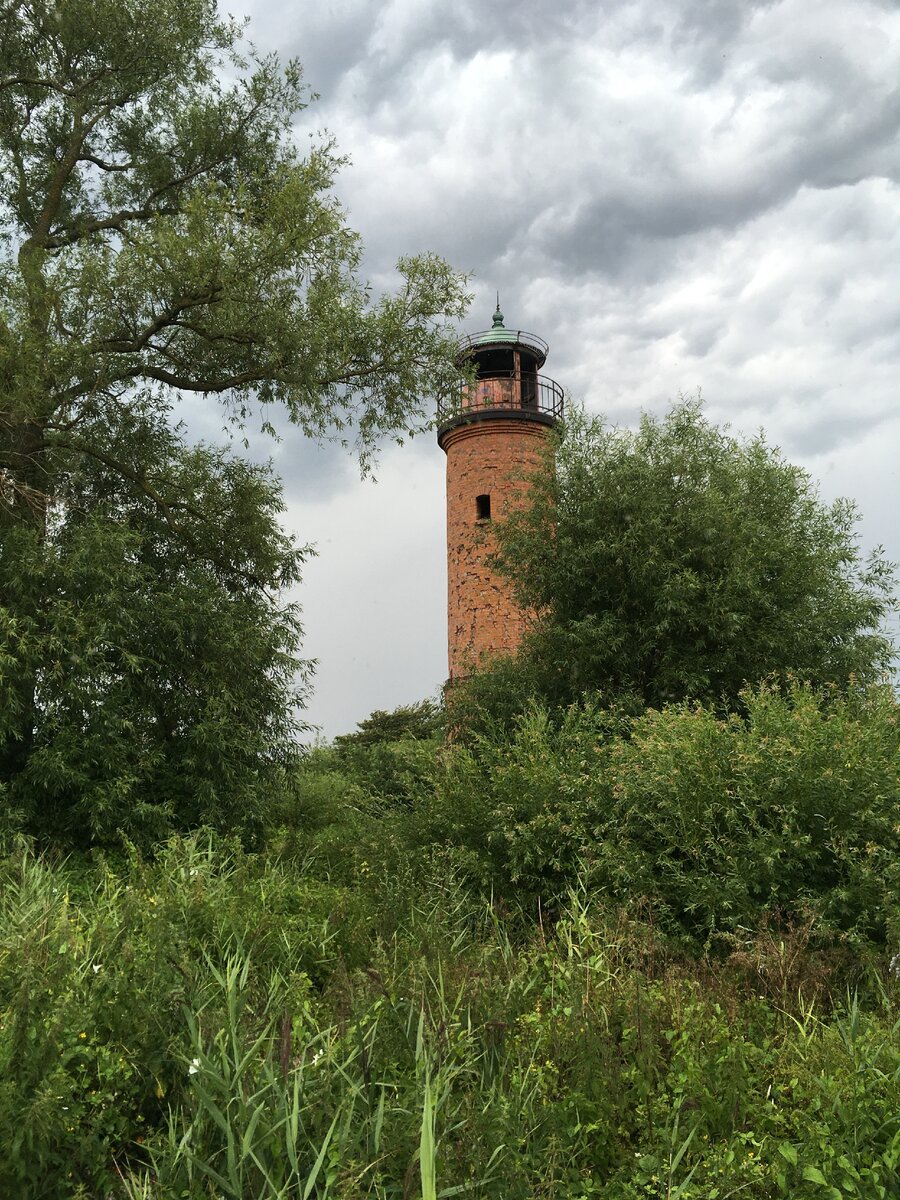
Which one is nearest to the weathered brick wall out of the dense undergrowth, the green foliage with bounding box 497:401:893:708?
the green foliage with bounding box 497:401:893:708

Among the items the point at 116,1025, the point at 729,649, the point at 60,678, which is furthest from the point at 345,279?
the point at 116,1025

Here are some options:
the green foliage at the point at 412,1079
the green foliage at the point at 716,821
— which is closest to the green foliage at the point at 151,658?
the green foliage at the point at 716,821

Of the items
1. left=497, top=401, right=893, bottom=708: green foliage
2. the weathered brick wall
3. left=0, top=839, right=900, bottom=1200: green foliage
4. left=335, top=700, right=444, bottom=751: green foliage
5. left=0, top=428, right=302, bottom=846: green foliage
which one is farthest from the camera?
left=335, top=700, right=444, bottom=751: green foliage

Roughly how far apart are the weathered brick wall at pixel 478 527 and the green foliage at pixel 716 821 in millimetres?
11341

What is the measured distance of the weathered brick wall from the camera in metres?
22.1

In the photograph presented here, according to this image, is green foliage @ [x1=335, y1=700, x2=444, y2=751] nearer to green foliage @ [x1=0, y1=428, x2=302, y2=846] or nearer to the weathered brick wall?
the weathered brick wall

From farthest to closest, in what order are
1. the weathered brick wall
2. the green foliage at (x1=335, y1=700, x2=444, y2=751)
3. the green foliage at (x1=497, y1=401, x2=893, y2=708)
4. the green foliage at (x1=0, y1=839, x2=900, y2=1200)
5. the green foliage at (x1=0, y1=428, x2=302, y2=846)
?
the green foliage at (x1=335, y1=700, x2=444, y2=751), the weathered brick wall, the green foliage at (x1=497, y1=401, x2=893, y2=708), the green foliage at (x1=0, y1=428, x2=302, y2=846), the green foliage at (x1=0, y1=839, x2=900, y2=1200)

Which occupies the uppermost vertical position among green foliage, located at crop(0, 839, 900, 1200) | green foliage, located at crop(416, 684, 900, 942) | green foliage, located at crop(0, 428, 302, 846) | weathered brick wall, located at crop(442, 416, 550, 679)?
weathered brick wall, located at crop(442, 416, 550, 679)

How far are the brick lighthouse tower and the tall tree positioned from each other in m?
8.42

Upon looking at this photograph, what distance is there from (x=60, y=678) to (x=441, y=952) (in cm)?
650

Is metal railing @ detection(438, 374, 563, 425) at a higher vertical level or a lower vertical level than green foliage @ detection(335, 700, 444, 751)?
higher

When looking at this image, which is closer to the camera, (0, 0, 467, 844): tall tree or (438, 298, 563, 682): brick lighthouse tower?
(0, 0, 467, 844): tall tree

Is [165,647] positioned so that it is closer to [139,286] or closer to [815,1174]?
[139,286]

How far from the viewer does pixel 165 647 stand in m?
11.8
